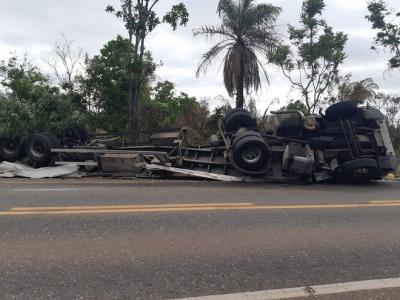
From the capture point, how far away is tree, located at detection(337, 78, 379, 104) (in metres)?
22.7

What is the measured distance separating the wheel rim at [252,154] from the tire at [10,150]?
6.62m

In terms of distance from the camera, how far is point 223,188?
9953 mm

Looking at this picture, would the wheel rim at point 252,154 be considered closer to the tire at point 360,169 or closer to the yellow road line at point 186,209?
the tire at point 360,169

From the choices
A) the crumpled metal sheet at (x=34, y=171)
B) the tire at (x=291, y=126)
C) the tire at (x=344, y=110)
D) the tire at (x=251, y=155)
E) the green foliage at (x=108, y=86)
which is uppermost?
the green foliage at (x=108, y=86)

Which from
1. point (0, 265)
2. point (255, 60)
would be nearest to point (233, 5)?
point (255, 60)

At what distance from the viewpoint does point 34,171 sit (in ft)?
38.5

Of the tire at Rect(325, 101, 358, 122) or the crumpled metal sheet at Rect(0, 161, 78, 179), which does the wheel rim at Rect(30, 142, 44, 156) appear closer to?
the crumpled metal sheet at Rect(0, 161, 78, 179)

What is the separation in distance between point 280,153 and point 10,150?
7881 mm

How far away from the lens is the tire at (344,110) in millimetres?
11695

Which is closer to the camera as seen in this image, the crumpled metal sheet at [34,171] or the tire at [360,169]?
the tire at [360,169]

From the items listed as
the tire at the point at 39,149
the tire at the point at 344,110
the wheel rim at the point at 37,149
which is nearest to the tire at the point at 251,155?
the tire at the point at 344,110

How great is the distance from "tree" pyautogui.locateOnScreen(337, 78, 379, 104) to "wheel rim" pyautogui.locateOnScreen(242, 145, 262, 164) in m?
13.3

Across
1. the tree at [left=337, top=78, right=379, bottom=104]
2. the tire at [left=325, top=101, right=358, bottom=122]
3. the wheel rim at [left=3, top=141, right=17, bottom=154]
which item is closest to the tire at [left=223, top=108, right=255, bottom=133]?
the tire at [left=325, top=101, right=358, bottom=122]

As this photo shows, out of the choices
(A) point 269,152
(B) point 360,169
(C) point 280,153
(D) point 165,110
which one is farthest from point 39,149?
(D) point 165,110
